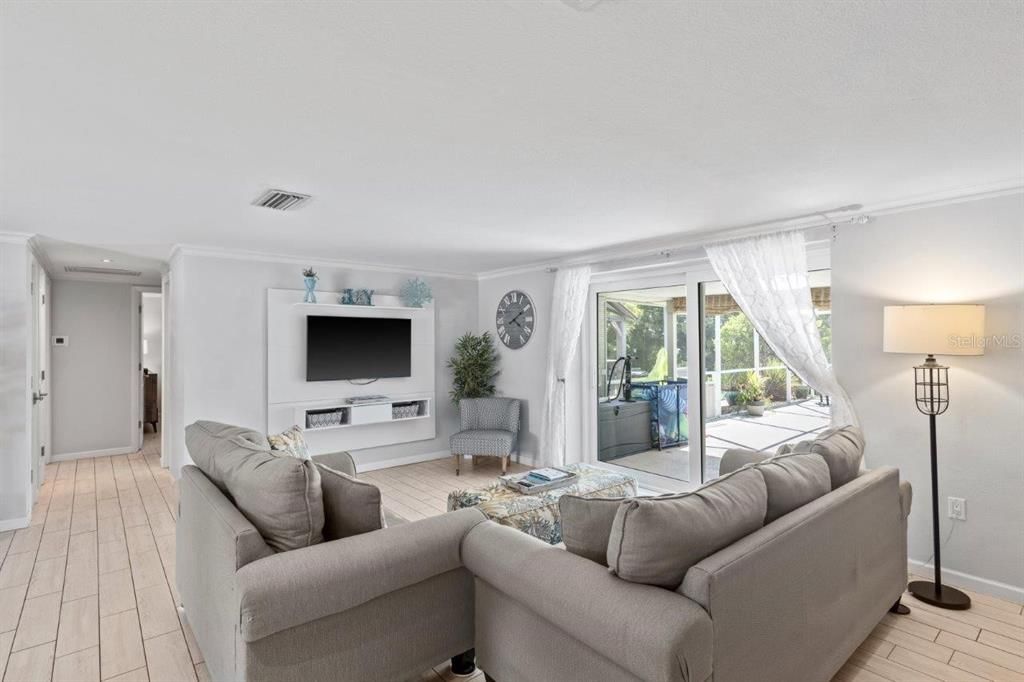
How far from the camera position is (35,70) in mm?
1674

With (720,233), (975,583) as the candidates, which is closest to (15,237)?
(720,233)

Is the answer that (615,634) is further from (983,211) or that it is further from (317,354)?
(317,354)

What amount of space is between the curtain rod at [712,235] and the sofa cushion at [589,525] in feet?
9.25

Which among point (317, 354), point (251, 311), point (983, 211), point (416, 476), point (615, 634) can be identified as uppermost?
point (983, 211)

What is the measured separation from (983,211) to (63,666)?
5.10m

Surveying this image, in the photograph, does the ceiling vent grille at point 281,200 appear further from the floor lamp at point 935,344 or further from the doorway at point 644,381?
the floor lamp at point 935,344

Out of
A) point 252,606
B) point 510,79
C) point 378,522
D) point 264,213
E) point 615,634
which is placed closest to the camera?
point 615,634

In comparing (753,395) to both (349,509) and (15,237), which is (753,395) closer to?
(349,509)

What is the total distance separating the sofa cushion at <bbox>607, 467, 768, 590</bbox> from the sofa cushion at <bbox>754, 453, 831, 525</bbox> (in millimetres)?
303

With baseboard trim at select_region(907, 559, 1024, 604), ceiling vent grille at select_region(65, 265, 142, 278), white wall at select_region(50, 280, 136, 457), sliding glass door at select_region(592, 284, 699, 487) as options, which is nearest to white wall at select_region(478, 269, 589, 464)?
sliding glass door at select_region(592, 284, 699, 487)

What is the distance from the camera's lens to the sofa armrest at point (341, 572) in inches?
63.4

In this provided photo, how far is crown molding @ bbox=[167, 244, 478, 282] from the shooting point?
4699 mm

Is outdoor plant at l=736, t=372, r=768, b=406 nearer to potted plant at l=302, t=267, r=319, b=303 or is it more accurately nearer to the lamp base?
the lamp base

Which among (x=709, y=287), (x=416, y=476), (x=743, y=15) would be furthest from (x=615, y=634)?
(x=416, y=476)
